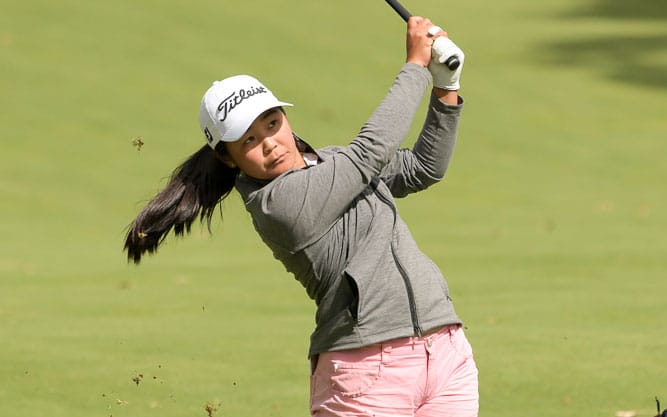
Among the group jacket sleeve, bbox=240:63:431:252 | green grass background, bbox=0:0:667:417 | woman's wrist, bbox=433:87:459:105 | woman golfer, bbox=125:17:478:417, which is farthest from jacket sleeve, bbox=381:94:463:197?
green grass background, bbox=0:0:667:417

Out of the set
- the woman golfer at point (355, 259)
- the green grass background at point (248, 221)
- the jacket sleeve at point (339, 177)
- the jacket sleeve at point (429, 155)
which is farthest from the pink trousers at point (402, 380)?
the green grass background at point (248, 221)

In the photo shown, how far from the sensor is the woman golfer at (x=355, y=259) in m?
3.88

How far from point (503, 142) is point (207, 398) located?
11.7 metres

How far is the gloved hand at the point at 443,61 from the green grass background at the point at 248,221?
3.36 m

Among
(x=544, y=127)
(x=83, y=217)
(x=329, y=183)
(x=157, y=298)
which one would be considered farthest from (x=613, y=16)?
Answer: (x=329, y=183)

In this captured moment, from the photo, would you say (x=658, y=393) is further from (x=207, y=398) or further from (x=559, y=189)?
(x=559, y=189)

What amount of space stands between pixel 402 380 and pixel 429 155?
2.62 ft

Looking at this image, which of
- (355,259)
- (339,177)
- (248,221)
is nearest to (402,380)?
(355,259)

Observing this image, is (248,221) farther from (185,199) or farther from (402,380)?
(402,380)

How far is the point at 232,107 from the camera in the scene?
397 cm

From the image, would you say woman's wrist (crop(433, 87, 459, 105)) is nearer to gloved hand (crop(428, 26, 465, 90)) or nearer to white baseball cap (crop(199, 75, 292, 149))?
gloved hand (crop(428, 26, 465, 90))

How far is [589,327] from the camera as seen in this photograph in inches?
366

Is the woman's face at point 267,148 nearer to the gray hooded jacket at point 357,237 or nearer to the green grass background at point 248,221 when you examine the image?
the gray hooded jacket at point 357,237

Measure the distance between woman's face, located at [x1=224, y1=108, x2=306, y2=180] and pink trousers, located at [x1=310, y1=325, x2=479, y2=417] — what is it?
0.60 m
